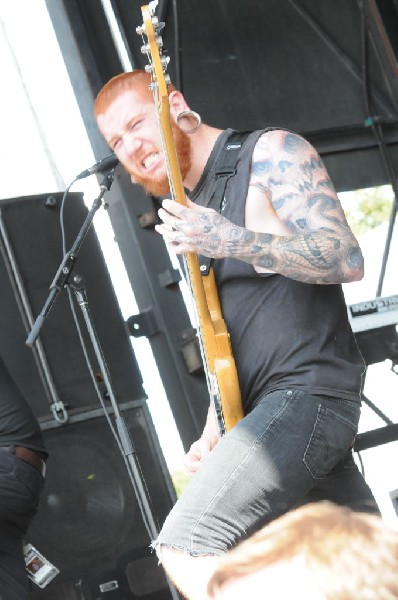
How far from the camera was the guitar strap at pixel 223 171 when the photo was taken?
217 centimetres

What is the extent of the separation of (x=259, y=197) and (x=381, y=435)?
2331mm

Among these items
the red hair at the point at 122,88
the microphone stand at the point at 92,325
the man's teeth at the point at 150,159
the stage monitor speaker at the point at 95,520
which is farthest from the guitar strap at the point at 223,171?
the stage monitor speaker at the point at 95,520

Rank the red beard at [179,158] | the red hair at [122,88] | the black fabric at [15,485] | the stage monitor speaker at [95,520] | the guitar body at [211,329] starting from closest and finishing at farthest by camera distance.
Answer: the guitar body at [211,329]
the red beard at [179,158]
the red hair at [122,88]
the black fabric at [15,485]
the stage monitor speaker at [95,520]

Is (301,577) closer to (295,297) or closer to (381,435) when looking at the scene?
(295,297)

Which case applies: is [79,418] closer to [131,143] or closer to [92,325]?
[92,325]

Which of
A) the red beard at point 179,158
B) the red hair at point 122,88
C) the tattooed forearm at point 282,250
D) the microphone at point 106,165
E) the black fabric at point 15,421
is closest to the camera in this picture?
the tattooed forearm at point 282,250

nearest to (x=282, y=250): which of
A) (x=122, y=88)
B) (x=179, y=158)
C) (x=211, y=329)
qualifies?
(x=211, y=329)

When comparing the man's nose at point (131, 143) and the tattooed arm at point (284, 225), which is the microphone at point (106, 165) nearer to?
the man's nose at point (131, 143)

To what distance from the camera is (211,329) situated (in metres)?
2.10

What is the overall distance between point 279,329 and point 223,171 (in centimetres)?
43

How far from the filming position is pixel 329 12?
178 inches

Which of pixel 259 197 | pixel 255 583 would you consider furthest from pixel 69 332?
pixel 255 583

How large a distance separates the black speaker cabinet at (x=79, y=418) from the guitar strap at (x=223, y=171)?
5.28ft

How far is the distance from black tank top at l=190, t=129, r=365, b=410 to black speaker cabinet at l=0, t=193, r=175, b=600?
1652mm
